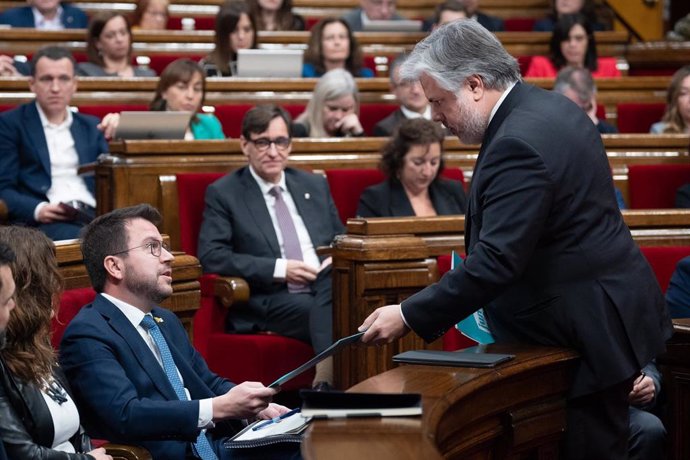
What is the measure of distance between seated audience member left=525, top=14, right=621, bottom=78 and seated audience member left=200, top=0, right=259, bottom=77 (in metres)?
1.51

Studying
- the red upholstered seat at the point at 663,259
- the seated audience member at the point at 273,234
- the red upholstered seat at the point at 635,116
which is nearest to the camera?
the red upholstered seat at the point at 663,259

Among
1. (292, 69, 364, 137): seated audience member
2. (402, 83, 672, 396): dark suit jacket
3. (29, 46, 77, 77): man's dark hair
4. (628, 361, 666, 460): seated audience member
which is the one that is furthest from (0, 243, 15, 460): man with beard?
(292, 69, 364, 137): seated audience member

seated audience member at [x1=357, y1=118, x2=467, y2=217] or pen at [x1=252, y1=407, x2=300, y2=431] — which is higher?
seated audience member at [x1=357, y1=118, x2=467, y2=217]

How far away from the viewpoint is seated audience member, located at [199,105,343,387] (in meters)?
3.76

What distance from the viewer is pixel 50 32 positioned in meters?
5.72

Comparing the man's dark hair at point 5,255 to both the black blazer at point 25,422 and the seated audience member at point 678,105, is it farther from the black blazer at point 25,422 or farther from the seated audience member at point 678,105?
the seated audience member at point 678,105

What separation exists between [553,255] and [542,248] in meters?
0.02

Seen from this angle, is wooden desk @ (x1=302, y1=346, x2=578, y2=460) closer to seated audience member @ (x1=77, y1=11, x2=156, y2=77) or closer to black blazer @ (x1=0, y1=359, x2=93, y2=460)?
black blazer @ (x1=0, y1=359, x2=93, y2=460)

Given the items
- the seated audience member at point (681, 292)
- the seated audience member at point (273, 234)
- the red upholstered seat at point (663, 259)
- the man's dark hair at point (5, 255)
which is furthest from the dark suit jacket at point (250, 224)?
the man's dark hair at point (5, 255)

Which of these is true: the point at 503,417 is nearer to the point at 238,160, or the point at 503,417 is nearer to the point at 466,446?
the point at 466,446

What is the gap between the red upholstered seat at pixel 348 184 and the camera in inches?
167

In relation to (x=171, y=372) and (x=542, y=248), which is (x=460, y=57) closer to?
(x=542, y=248)

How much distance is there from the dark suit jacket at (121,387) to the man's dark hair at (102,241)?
0.07 metres

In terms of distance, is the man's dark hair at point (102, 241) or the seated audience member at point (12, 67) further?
the seated audience member at point (12, 67)
